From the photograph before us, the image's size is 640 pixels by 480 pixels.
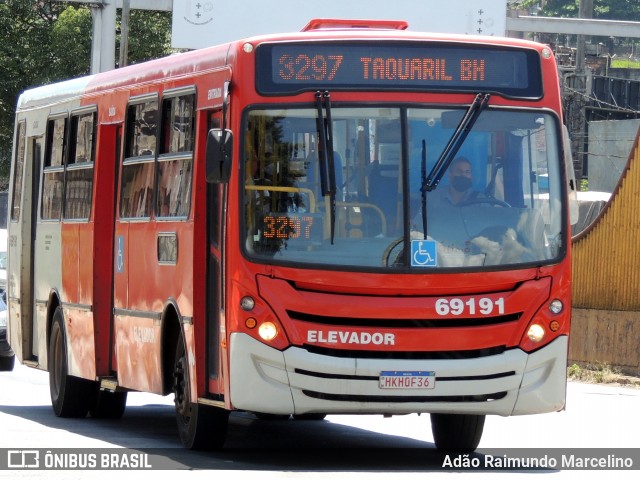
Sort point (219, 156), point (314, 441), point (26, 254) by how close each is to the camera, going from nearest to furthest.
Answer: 1. point (219, 156)
2. point (314, 441)
3. point (26, 254)

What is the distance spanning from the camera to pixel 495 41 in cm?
1105

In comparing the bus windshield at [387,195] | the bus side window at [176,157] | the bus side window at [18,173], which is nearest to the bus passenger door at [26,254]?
the bus side window at [18,173]

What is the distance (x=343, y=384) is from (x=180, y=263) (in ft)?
6.15

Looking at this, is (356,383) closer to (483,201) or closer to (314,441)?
(483,201)

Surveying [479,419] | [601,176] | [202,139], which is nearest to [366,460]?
[479,419]

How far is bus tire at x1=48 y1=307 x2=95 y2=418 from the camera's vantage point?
14977 millimetres

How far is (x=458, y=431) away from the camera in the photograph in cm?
1212

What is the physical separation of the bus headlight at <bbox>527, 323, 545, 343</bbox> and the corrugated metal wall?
48.6ft

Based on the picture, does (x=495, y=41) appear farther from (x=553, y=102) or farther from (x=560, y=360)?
(x=560, y=360)

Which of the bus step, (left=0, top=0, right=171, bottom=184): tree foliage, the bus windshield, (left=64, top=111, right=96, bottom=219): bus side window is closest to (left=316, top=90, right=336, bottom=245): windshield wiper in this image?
the bus windshield

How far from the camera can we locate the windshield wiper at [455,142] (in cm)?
1059

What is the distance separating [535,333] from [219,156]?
95.0 inches

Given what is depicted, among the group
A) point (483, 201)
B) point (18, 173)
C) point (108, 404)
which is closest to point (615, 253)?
point (18, 173)

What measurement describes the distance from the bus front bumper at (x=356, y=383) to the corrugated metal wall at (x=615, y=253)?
1505 centimetres
